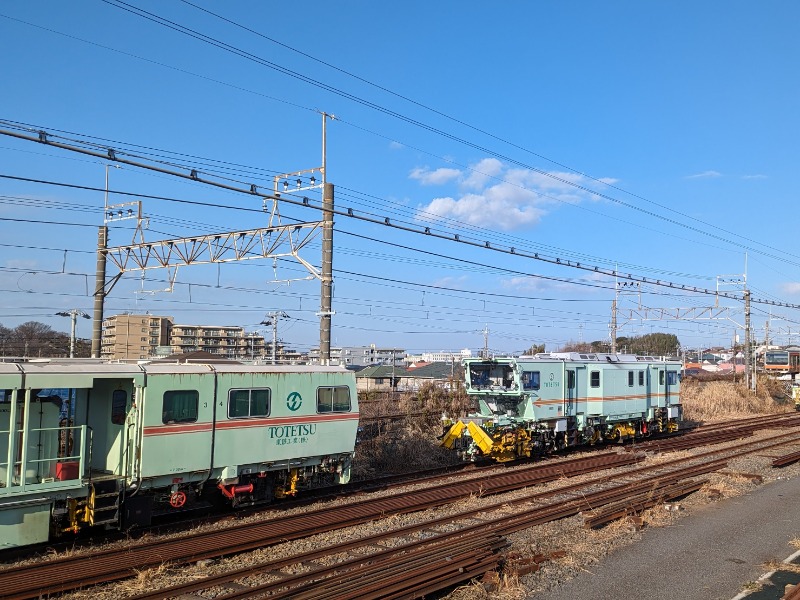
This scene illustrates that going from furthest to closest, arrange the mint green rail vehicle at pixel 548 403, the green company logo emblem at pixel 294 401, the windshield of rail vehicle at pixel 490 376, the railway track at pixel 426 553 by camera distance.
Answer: the windshield of rail vehicle at pixel 490 376 < the mint green rail vehicle at pixel 548 403 < the green company logo emblem at pixel 294 401 < the railway track at pixel 426 553

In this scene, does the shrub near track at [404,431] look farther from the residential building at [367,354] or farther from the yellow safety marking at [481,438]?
the residential building at [367,354]

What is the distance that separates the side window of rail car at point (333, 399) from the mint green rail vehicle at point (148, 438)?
4 cm

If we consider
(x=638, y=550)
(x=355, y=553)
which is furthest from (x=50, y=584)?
(x=638, y=550)

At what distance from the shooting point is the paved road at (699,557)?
29.6 feet

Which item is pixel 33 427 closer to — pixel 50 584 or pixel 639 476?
pixel 50 584

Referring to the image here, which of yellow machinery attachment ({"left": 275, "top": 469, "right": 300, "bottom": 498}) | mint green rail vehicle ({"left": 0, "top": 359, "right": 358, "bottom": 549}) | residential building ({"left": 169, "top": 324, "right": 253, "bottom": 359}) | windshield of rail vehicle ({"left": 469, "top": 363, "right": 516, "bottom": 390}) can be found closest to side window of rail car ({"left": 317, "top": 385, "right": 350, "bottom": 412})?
mint green rail vehicle ({"left": 0, "top": 359, "right": 358, "bottom": 549})

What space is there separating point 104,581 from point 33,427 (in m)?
3.25

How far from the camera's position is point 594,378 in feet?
76.1

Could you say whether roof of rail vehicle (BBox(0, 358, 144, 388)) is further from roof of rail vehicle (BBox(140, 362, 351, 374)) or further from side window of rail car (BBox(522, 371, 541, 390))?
side window of rail car (BBox(522, 371, 541, 390))

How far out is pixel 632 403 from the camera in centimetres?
2531

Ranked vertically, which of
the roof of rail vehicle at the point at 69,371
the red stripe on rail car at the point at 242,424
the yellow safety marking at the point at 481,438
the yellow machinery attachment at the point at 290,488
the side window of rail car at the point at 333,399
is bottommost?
the yellow machinery attachment at the point at 290,488

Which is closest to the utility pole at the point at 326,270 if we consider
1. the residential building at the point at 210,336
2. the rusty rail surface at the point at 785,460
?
the rusty rail surface at the point at 785,460

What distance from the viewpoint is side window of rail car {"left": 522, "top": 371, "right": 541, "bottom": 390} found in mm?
20297

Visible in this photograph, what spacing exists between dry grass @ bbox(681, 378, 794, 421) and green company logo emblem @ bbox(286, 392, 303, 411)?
29.2m
